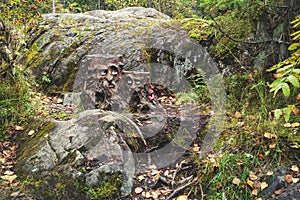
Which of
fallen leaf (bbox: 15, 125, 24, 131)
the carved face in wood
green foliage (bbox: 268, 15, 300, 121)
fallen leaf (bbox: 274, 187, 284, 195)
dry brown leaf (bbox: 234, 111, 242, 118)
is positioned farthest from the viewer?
the carved face in wood

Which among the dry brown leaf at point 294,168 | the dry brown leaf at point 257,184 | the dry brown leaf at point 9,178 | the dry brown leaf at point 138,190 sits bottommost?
the dry brown leaf at point 138,190

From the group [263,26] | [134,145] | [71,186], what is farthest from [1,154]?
[263,26]

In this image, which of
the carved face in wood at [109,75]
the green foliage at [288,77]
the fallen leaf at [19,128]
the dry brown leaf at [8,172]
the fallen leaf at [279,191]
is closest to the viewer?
the green foliage at [288,77]

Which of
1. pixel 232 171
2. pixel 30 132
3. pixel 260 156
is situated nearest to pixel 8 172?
pixel 30 132

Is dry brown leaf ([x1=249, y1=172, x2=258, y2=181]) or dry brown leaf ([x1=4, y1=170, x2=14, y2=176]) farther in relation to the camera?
dry brown leaf ([x1=4, y1=170, x2=14, y2=176])

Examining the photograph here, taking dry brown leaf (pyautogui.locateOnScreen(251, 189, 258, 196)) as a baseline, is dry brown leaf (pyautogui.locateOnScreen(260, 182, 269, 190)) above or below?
above

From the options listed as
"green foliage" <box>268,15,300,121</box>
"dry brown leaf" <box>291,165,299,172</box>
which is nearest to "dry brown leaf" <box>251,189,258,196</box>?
"dry brown leaf" <box>291,165,299,172</box>

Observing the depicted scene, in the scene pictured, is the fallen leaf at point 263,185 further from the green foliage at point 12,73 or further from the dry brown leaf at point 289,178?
the green foliage at point 12,73

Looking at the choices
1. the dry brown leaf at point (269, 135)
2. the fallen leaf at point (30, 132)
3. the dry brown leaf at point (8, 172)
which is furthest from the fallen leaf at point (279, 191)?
the fallen leaf at point (30, 132)

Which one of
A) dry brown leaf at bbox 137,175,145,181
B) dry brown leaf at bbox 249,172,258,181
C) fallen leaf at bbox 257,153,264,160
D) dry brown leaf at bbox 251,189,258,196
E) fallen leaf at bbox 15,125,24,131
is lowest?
dry brown leaf at bbox 137,175,145,181

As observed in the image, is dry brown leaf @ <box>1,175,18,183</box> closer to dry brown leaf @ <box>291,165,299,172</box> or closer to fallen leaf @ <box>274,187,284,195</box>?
fallen leaf @ <box>274,187,284,195</box>

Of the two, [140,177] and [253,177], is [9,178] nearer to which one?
[140,177]

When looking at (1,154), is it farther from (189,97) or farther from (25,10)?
(189,97)

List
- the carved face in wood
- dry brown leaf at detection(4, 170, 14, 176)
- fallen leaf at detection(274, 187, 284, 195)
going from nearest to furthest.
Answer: fallen leaf at detection(274, 187, 284, 195) → dry brown leaf at detection(4, 170, 14, 176) → the carved face in wood
